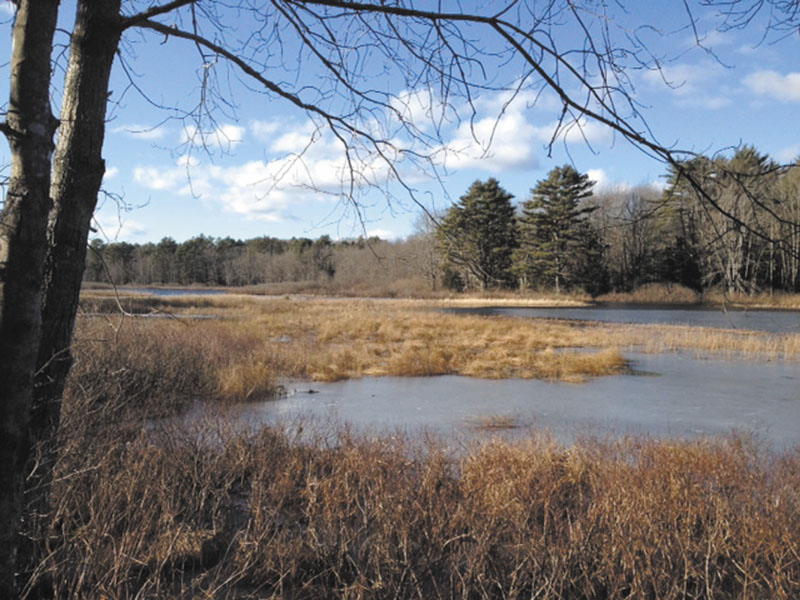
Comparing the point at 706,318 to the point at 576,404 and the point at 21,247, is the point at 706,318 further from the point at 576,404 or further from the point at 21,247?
the point at 21,247

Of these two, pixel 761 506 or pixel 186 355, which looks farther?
pixel 186 355

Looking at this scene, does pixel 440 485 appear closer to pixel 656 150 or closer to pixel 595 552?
pixel 595 552

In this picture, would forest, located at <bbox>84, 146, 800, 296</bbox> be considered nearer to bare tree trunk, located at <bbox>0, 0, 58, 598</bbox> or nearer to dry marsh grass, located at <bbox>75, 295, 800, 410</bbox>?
bare tree trunk, located at <bbox>0, 0, 58, 598</bbox>

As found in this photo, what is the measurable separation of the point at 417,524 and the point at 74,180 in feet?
11.6

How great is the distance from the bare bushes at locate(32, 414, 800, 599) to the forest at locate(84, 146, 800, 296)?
186 centimetres

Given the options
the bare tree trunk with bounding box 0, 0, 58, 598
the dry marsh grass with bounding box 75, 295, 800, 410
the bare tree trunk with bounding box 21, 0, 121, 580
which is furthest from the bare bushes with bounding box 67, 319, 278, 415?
the bare tree trunk with bounding box 0, 0, 58, 598

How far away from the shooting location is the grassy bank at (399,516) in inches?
154

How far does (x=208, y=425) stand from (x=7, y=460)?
16.2 ft

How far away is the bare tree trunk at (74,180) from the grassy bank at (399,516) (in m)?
0.67

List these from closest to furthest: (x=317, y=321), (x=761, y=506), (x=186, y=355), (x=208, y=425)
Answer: (x=761, y=506)
(x=208, y=425)
(x=186, y=355)
(x=317, y=321)

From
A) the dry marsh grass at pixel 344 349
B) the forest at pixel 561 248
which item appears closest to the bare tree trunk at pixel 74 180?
the forest at pixel 561 248

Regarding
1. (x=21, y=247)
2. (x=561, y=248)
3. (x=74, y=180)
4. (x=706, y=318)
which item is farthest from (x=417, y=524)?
(x=561, y=248)

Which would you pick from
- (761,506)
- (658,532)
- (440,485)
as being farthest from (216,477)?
(761,506)

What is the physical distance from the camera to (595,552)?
431cm
